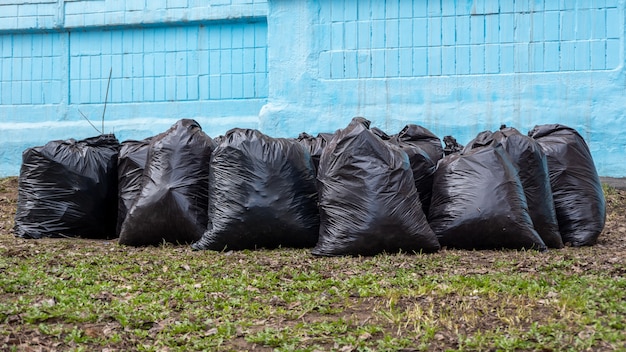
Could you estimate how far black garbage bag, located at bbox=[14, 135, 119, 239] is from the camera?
6457mm

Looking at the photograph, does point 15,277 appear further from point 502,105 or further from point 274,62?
point 502,105

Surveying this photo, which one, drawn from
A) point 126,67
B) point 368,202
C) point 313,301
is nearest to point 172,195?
point 368,202

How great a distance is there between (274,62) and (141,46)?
2.03 meters

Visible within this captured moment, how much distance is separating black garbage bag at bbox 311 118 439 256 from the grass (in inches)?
4.5

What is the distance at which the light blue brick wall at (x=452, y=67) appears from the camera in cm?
888

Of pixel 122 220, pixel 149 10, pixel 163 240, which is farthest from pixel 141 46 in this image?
pixel 163 240

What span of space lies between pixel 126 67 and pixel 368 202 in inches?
245

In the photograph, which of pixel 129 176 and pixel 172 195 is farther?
pixel 129 176

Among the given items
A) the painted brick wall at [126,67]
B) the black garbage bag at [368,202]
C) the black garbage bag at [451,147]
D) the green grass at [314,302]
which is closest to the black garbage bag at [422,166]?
the black garbage bag at [451,147]

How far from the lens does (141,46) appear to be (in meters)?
10.5

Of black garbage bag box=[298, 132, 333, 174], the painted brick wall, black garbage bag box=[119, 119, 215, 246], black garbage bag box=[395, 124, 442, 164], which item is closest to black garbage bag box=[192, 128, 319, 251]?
black garbage bag box=[119, 119, 215, 246]

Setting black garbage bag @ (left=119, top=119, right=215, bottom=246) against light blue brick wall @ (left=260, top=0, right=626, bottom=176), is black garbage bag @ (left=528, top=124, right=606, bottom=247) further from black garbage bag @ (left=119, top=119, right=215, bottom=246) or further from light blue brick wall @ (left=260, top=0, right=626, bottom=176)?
light blue brick wall @ (left=260, top=0, right=626, bottom=176)

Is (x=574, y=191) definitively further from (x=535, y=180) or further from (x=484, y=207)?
(x=484, y=207)

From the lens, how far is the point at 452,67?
362 inches
